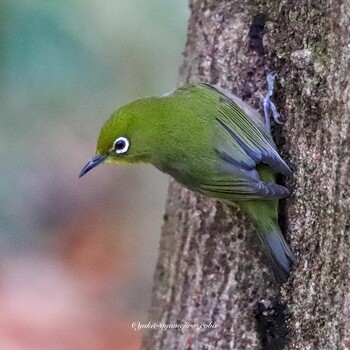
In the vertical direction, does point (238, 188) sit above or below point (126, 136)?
below

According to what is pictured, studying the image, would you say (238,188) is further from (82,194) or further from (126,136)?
(82,194)

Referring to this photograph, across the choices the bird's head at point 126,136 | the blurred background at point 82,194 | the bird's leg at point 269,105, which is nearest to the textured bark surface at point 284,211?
the bird's leg at point 269,105

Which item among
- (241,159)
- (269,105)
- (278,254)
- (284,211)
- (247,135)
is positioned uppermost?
(269,105)

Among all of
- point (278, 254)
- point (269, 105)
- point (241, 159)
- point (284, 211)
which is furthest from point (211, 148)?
point (278, 254)

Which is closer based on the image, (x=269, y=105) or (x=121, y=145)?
(x=269, y=105)

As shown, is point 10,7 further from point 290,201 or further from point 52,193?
point 52,193

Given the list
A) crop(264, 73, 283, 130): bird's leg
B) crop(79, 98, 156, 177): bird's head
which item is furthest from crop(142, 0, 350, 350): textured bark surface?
crop(79, 98, 156, 177): bird's head
